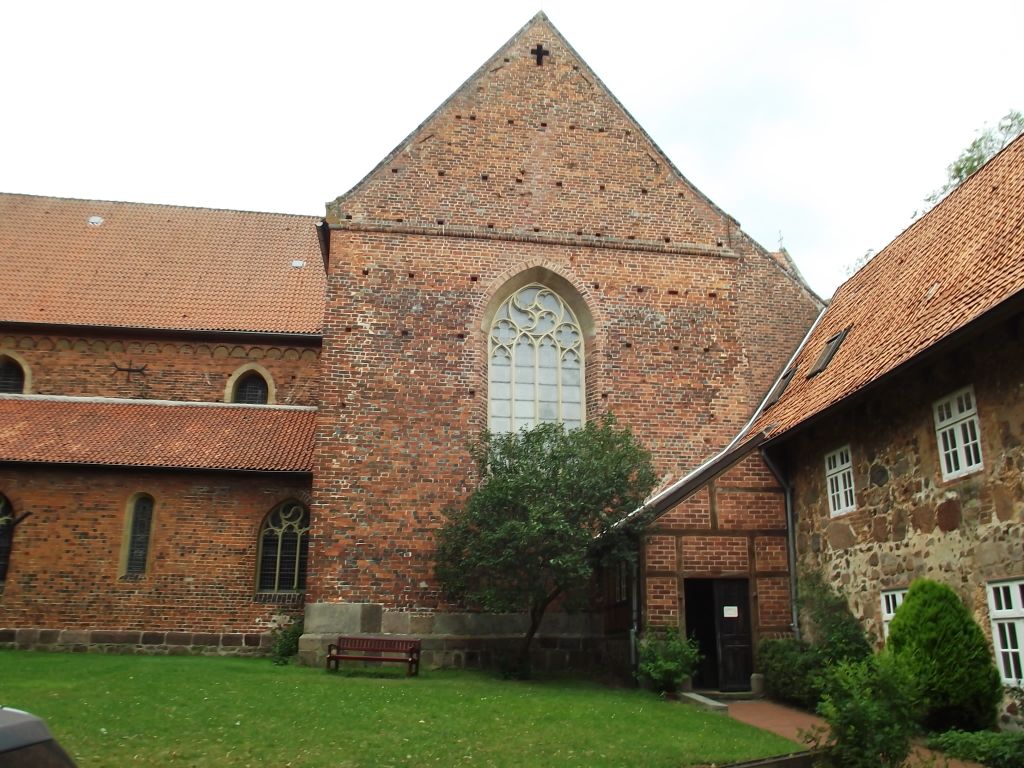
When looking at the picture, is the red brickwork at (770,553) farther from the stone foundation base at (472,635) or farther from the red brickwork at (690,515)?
the stone foundation base at (472,635)

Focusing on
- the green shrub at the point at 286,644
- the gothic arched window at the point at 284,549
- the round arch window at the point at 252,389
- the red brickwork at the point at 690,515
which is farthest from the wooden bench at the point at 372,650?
the round arch window at the point at 252,389

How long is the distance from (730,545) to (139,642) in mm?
10738

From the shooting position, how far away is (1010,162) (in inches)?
543

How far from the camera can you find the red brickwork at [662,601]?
45.2ft

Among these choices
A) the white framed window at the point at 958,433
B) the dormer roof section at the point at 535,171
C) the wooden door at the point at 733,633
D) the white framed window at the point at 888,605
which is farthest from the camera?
the dormer roof section at the point at 535,171

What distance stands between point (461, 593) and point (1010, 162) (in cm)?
1075

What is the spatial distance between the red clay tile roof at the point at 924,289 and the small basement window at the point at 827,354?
6.5 inches

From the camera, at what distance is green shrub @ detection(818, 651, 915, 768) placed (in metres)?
7.77

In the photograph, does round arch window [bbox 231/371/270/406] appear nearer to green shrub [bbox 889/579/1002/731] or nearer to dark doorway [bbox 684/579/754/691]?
dark doorway [bbox 684/579/754/691]

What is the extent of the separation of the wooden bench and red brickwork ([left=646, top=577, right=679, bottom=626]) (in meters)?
3.65

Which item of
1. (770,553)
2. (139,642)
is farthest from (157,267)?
(770,553)

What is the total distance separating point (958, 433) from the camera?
10.8 m

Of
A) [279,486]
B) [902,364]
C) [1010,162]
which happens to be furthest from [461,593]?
[1010,162]

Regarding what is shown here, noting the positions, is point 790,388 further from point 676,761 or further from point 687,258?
point 676,761
